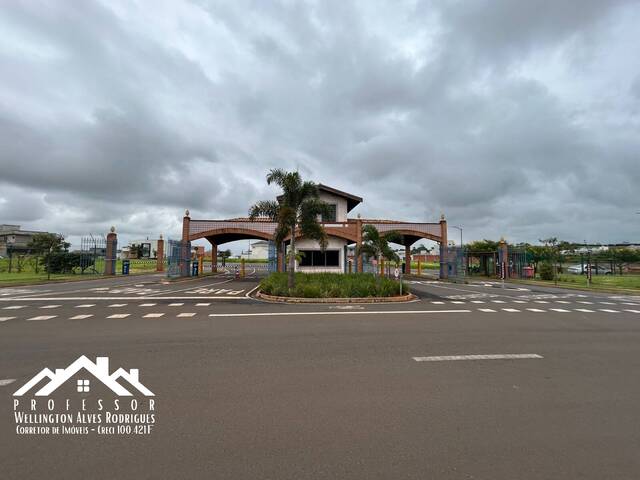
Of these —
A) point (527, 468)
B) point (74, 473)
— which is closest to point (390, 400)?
point (527, 468)

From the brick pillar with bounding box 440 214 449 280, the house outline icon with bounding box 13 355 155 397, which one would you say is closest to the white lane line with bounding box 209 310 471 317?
the house outline icon with bounding box 13 355 155 397

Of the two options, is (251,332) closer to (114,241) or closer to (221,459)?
(221,459)

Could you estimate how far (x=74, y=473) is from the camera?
2848mm

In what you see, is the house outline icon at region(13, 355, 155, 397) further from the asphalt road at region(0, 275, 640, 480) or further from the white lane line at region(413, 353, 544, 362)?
the white lane line at region(413, 353, 544, 362)

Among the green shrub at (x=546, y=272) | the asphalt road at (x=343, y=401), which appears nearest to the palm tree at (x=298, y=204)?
the asphalt road at (x=343, y=401)

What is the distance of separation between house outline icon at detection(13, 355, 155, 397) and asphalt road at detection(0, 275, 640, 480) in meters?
0.14

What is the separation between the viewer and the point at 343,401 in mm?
4355

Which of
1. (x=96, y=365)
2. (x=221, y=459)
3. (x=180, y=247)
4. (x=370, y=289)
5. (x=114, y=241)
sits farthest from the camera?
(x=114, y=241)

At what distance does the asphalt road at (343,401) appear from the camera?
9.89 feet

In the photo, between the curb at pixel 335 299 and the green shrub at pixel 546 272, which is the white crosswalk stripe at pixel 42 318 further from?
the green shrub at pixel 546 272

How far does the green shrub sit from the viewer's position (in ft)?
109

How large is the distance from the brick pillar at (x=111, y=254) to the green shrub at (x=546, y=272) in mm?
42890

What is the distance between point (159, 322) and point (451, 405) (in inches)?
330

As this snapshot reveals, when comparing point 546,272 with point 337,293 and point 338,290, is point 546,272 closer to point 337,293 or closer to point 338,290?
point 338,290
